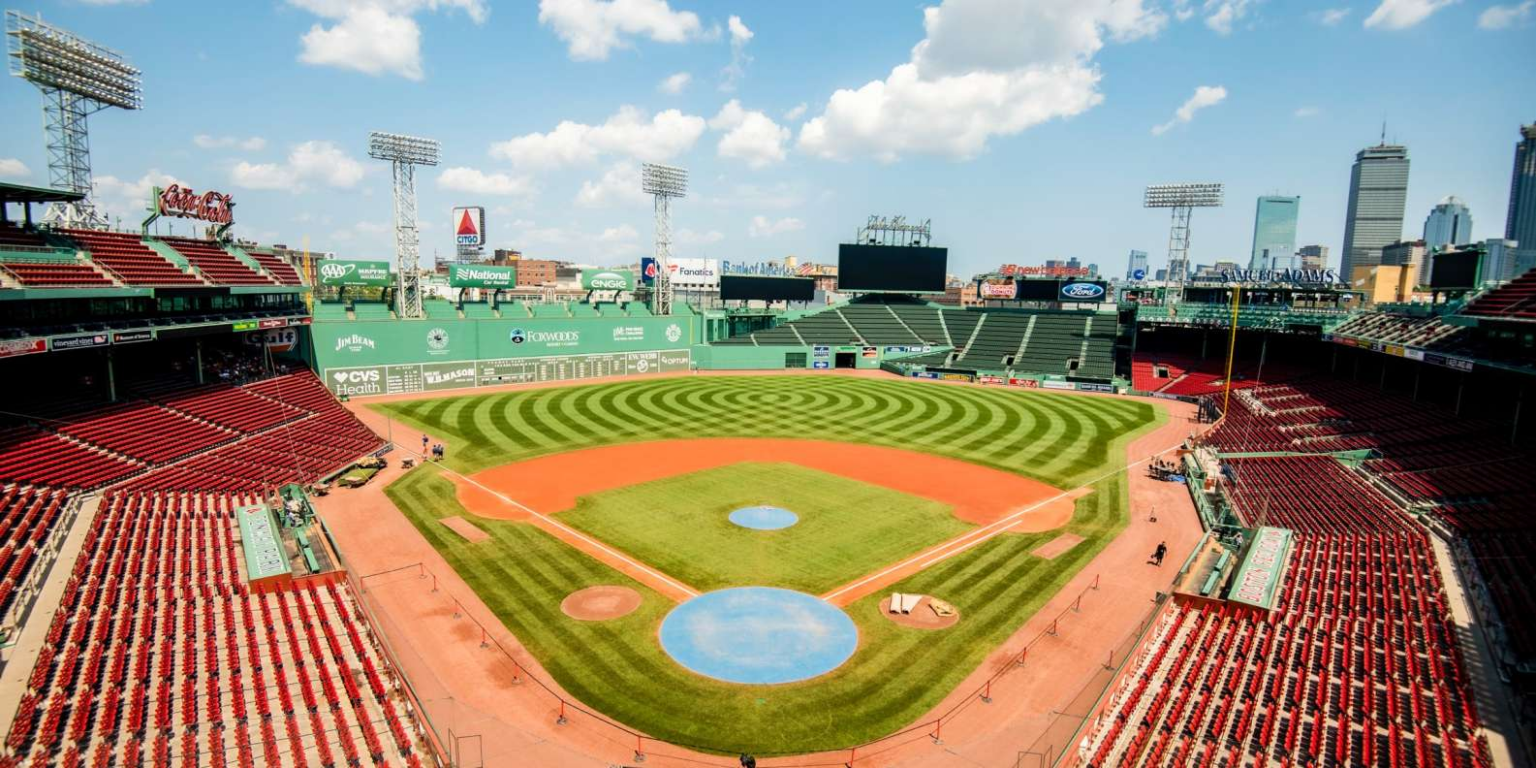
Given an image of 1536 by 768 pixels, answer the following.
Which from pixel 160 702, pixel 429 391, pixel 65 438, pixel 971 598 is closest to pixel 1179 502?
pixel 971 598

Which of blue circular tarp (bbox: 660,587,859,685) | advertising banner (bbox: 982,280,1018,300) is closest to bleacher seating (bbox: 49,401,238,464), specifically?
blue circular tarp (bbox: 660,587,859,685)

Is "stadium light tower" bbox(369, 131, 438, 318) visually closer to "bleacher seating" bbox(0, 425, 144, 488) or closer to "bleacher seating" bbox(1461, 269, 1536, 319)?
"bleacher seating" bbox(0, 425, 144, 488)

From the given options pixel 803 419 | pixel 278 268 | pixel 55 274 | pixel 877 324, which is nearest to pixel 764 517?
pixel 803 419

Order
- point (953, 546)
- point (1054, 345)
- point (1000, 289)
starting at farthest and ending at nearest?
point (1000, 289)
point (1054, 345)
point (953, 546)

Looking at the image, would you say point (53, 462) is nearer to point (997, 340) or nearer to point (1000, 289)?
point (997, 340)

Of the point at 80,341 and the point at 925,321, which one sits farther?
the point at 925,321

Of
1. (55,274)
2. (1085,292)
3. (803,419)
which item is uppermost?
(1085,292)

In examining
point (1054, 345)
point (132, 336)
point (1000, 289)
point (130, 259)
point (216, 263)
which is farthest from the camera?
point (1000, 289)
